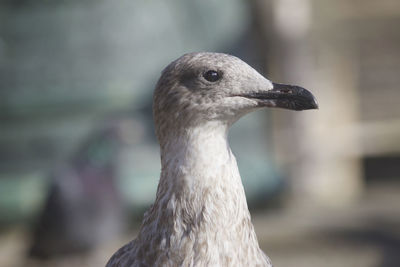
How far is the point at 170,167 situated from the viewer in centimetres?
162

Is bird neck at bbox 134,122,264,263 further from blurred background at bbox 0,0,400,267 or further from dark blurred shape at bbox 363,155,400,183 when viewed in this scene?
dark blurred shape at bbox 363,155,400,183

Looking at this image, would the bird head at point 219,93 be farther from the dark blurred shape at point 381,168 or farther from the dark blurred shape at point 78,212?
the dark blurred shape at point 381,168

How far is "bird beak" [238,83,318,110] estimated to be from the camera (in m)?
1.60

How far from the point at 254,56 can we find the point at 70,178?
4.23ft

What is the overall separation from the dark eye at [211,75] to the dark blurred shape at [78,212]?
2375 mm

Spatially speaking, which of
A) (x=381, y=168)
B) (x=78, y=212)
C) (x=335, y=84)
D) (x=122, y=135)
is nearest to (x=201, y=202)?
(x=78, y=212)

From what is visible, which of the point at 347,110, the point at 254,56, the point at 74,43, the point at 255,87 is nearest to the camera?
the point at 255,87

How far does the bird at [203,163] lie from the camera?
158 centimetres

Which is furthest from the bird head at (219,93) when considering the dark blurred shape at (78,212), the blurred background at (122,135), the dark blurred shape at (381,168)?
the dark blurred shape at (381,168)

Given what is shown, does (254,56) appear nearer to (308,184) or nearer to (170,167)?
(308,184)

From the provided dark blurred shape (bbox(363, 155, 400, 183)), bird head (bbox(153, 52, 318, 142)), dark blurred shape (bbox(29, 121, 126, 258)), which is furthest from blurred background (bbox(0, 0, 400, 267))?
bird head (bbox(153, 52, 318, 142))

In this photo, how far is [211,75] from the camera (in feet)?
5.29

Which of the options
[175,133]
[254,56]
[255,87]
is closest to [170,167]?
[175,133]

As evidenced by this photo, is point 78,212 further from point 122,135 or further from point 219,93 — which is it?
point 219,93
